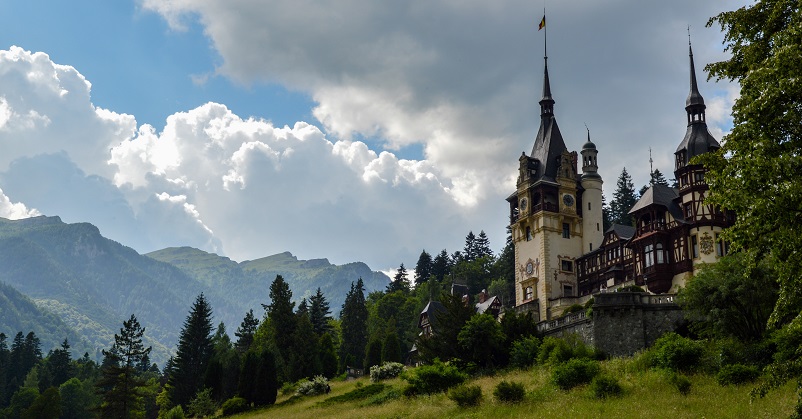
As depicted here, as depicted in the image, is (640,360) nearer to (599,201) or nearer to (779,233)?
(779,233)

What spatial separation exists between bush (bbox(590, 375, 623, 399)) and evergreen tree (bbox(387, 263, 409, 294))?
4171 inches

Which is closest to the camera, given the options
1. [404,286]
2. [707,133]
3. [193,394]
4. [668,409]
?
[668,409]

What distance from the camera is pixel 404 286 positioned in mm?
147000

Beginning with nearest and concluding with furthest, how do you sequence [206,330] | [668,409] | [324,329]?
1. [668,409]
2. [206,330]
3. [324,329]

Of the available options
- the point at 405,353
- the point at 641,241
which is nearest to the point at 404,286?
the point at 405,353

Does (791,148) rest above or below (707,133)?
below

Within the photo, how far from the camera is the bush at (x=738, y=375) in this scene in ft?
123

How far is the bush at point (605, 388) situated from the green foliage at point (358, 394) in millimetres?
19479

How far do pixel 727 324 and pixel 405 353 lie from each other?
50.9 meters

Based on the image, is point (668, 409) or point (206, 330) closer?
point (668, 409)

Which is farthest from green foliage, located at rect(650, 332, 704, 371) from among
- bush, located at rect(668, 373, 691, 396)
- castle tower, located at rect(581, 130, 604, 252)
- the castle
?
castle tower, located at rect(581, 130, 604, 252)

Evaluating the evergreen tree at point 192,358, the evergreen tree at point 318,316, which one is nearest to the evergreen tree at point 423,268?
the evergreen tree at point 318,316

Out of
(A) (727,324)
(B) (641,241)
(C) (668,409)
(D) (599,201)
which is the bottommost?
(C) (668,409)

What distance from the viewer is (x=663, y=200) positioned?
66.2 metres
